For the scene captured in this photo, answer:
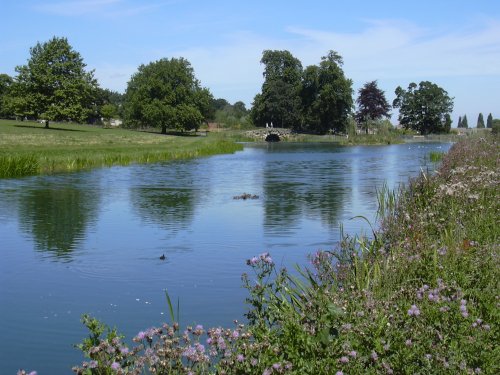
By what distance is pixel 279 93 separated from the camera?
119188 mm

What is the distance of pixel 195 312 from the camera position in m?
8.96

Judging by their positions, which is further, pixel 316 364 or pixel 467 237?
pixel 467 237

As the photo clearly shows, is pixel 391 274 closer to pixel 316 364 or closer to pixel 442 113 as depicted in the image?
pixel 316 364

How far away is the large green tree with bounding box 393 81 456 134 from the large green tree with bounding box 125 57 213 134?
48.6 m

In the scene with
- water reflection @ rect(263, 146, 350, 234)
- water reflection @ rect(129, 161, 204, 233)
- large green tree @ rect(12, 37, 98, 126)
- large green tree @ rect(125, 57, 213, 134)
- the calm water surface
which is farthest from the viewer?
large green tree @ rect(125, 57, 213, 134)

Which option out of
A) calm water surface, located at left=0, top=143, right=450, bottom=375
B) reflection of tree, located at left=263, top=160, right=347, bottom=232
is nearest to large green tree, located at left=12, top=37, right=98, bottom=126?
reflection of tree, located at left=263, top=160, right=347, bottom=232

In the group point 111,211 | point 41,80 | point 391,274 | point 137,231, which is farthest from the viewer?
Answer: point 41,80

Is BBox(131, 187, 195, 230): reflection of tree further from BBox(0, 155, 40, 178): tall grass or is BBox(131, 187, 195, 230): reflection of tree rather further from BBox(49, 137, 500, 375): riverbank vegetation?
BBox(49, 137, 500, 375): riverbank vegetation

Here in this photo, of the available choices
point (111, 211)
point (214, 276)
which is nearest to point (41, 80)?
point (111, 211)

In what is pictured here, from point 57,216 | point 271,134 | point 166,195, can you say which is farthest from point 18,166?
point 271,134

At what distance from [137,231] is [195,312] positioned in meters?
7.87

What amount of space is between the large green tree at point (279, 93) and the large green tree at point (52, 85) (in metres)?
50.8

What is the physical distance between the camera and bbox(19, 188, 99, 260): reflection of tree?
14758 millimetres

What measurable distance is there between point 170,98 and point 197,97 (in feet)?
22.7
